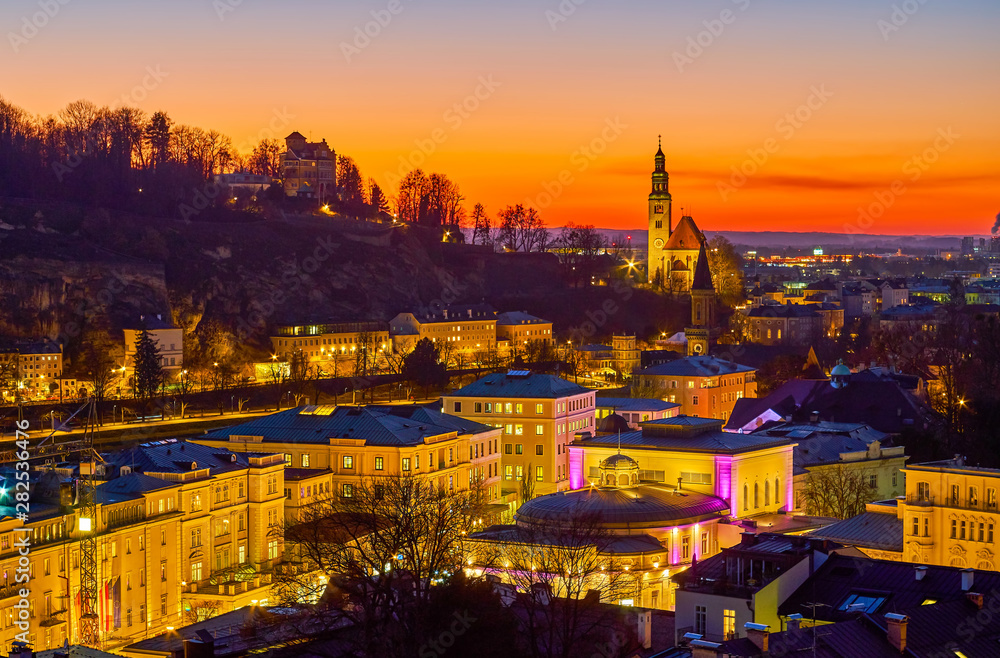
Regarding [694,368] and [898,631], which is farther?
[694,368]

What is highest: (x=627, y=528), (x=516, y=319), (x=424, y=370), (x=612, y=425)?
(x=516, y=319)

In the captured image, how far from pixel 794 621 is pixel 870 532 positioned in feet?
47.8

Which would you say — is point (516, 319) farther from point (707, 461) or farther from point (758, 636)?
point (758, 636)

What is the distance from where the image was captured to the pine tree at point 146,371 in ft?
285

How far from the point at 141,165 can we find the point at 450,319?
3046 centimetres

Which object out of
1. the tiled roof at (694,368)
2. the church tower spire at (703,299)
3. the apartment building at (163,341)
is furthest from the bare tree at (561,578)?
the church tower spire at (703,299)

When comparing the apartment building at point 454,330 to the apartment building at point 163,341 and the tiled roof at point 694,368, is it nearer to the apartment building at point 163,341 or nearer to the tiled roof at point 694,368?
the apartment building at point 163,341

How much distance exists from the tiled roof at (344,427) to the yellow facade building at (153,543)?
5.09 meters

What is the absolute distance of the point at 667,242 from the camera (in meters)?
158

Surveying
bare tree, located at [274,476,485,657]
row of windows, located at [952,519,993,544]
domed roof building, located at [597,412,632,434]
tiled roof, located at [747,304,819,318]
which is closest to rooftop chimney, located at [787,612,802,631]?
bare tree, located at [274,476,485,657]

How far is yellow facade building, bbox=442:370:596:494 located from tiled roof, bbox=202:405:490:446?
4.46 m

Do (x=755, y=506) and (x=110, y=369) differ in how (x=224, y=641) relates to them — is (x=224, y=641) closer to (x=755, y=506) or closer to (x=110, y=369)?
(x=755, y=506)

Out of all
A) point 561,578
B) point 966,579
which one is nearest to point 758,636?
point 966,579

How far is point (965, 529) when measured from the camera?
123ft
